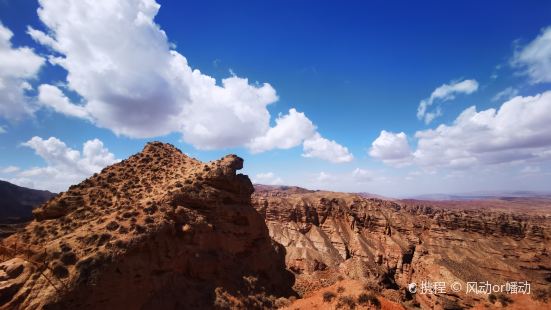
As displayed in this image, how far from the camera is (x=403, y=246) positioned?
67625 millimetres

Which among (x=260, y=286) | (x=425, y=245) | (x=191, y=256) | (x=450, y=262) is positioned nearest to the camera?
(x=191, y=256)

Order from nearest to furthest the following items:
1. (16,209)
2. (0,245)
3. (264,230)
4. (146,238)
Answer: (0,245)
(146,238)
(264,230)
(16,209)

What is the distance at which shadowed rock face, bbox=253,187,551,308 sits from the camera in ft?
161

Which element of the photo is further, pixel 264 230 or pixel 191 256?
pixel 264 230

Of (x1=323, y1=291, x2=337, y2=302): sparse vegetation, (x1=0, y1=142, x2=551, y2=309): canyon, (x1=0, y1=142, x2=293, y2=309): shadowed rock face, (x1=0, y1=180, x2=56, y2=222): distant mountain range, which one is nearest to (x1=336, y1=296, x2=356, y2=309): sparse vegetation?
(x1=0, y1=142, x2=551, y2=309): canyon

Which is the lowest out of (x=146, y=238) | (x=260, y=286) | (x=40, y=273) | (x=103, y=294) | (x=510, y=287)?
(x=510, y=287)

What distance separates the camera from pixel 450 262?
53.4m

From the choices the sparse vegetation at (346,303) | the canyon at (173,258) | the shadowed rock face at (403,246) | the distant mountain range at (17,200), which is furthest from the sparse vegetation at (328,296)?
the distant mountain range at (17,200)

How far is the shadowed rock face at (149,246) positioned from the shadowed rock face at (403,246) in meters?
10.0

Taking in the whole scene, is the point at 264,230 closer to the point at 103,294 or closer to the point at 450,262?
the point at 103,294

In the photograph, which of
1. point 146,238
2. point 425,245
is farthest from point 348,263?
point 146,238

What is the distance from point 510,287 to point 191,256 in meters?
41.7

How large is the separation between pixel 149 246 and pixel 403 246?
195 feet

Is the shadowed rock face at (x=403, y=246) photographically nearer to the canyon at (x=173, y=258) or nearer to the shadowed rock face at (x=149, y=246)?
the canyon at (x=173, y=258)
